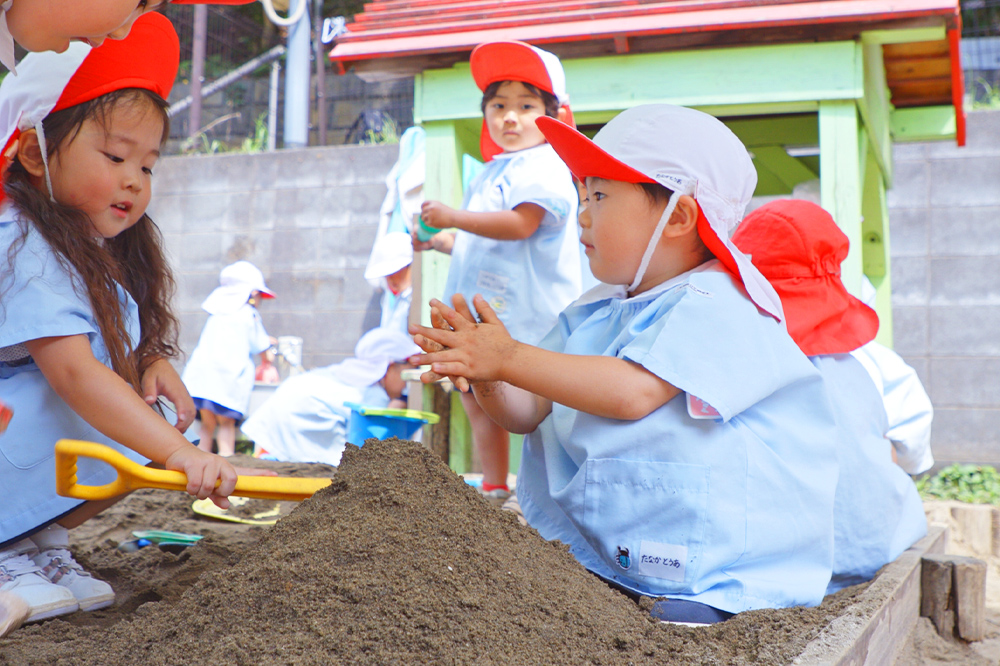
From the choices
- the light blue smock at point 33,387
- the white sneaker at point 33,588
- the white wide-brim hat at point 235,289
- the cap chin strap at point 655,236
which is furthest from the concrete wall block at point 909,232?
the white sneaker at point 33,588

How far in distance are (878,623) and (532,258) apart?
162 centimetres

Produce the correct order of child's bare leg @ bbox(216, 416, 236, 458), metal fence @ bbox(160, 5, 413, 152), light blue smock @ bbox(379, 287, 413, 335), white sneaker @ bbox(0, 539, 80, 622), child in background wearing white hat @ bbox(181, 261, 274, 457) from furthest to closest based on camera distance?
1. metal fence @ bbox(160, 5, 413, 152)
2. child's bare leg @ bbox(216, 416, 236, 458)
3. child in background wearing white hat @ bbox(181, 261, 274, 457)
4. light blue smock @ bbox(379, 287, 413, 335)
5. white sneaker @ bbox(0, 539, 80, 622)

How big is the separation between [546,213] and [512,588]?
1705mm

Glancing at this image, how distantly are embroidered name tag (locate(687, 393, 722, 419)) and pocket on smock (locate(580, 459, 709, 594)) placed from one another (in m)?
0.09

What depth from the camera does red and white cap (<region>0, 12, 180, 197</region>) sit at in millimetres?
1595

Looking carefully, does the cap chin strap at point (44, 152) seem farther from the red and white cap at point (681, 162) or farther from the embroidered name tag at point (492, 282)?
the embroidered name tag at point (492, 282)

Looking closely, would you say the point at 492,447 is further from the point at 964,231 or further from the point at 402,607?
the point at 964,231

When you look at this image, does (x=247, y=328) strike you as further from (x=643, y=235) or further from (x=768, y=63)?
(x=643, y=235)

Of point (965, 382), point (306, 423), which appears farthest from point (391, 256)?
point (965, 382)

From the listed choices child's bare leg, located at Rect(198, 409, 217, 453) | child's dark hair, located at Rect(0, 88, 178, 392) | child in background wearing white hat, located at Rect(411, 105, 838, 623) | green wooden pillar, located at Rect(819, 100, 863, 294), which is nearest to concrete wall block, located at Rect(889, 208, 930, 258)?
green wooden pillar, located at Rect(819, 100, 863, 294)

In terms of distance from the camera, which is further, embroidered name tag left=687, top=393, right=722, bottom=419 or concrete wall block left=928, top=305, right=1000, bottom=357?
concrete wall block left=928, top=305, right=1000, bottom=357

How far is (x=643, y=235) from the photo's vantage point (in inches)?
62.4

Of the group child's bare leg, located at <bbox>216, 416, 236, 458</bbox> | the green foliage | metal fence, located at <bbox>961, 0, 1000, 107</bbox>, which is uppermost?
metal fence, located at <bbox>961, 0, 1000, 107</bbox>

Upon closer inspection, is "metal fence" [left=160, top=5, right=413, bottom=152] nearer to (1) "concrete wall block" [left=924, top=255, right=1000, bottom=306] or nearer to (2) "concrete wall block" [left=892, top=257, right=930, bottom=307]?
(2) "concrete wall block" [left=892, top=257, right=930, bottom=307]
